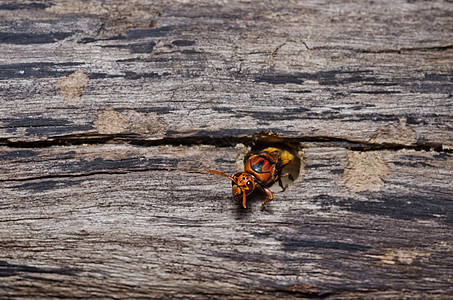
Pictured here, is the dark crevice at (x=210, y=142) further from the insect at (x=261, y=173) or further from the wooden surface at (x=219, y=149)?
the insect at (x=261, y=173)

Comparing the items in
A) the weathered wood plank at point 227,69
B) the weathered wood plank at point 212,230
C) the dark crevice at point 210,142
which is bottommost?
the weathered wood plank at point 212,230

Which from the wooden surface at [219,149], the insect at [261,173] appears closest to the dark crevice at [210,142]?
the wooden surface at [219,149]

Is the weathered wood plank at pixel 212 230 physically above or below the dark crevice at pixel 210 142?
below

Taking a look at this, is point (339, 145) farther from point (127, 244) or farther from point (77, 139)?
point (77, 139)

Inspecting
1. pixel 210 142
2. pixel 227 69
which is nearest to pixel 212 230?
pixel 210 142

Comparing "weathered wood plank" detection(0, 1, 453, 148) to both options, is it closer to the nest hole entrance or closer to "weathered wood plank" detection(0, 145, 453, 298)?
the nest hole entrance

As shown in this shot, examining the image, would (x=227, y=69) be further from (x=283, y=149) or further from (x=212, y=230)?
(x=212, y=230)

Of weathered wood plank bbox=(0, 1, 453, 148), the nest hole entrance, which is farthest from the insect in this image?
weathered wood plank bbox=(0, 1, 453, 148)

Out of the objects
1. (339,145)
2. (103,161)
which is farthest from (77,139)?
(339,145)
